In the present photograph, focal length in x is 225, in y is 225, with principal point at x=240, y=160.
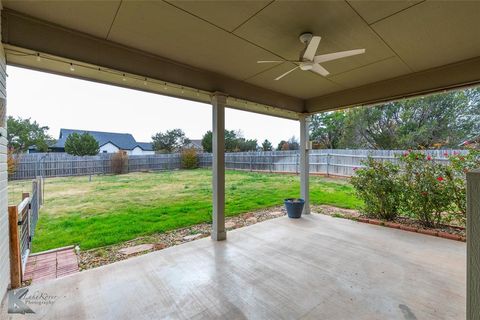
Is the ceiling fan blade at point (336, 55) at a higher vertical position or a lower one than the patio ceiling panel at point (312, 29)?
lower

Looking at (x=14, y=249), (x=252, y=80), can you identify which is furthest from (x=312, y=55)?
(x=14, y=249)

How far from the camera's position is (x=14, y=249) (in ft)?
6.79

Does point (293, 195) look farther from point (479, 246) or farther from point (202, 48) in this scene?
point (479, 246)

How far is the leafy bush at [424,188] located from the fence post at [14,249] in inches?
208

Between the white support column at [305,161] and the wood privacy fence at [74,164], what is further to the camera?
the white support column at [305,161]

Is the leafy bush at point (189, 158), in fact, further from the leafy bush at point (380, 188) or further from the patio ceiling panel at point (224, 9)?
the patio ceiling panel at point (224, 9)

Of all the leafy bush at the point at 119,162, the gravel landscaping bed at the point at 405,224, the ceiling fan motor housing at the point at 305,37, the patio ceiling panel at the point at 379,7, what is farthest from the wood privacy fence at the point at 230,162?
the ceiling fan motor housing at the point at 305,37

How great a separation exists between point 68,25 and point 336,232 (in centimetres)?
417

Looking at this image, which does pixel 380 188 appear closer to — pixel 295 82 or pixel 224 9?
pixel 295 82

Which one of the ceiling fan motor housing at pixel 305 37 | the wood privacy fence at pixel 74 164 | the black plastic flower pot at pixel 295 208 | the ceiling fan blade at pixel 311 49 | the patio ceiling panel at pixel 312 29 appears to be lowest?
the black plastic flower pot at pixel 295 208

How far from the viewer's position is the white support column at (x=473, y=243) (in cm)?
86

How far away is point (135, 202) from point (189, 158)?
435 cm

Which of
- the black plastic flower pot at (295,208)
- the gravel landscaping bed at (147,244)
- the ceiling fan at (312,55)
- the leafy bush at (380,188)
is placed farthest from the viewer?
the black plastic flower pot at (295,208)

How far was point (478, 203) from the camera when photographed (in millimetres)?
Result: 862
